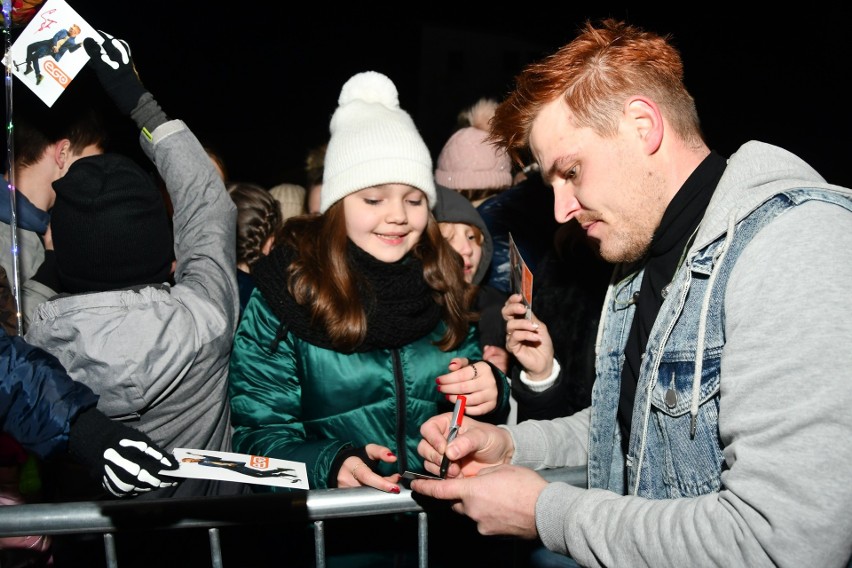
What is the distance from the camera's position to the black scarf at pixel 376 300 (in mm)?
2471

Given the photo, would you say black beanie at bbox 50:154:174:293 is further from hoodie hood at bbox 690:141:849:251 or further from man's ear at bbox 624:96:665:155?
hoodie hood at bbox 690:141:849:251

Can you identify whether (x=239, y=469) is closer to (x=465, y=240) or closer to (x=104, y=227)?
(x=104, y=227)

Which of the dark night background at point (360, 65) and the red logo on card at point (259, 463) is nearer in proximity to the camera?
the red logo on card at point (259, 463)

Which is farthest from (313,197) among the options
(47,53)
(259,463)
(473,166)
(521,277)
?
(259,463)

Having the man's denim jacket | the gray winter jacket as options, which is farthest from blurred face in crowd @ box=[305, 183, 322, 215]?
the man's denim jacket

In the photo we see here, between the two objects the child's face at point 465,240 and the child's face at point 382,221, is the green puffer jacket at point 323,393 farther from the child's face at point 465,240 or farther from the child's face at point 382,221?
the child's face at point 465,240

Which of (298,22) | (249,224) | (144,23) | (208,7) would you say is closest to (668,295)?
(249,224)

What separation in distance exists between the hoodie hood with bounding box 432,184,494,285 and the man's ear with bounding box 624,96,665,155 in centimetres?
155

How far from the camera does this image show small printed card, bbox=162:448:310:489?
5.33 ft

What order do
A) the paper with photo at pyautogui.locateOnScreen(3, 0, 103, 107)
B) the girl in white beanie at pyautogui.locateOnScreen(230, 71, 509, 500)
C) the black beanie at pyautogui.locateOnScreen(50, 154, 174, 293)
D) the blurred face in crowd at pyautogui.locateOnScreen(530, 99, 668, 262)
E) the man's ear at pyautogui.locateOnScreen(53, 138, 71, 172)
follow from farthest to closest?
the man's ear at pyautogui.locateOnScreen(53, 138, 71, 172)
the girl in white beanie at pyautogui.locateOnScreen(230, 71, 509, 500)
the paper with photo at pyautogui.locateOnScreen(3, 0, 103, 107)
the black beanie at pyautogui.locateOnScreen(50, 154, 174, 293)
the blurred face in crowd at pyautogui.locateOnScreen(530, 99, 668, 262)

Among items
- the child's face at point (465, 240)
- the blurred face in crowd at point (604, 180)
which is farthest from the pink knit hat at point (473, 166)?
the blurred face in crowd at point (604, 180)

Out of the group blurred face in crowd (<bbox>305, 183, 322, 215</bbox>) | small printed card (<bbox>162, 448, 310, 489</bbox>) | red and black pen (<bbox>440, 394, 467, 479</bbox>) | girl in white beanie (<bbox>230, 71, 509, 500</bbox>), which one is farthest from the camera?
blurred face in crowd (<bbox>305, 183, 322, 215</bbox>)

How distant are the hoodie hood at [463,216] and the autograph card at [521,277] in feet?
3.05

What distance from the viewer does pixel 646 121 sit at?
72.7 inches
